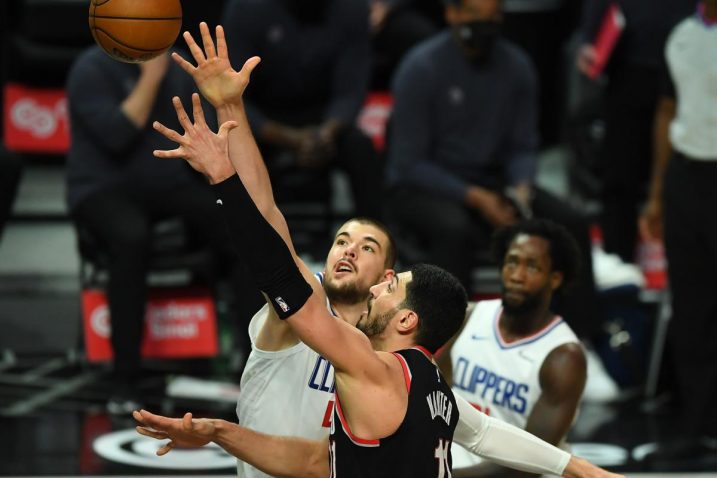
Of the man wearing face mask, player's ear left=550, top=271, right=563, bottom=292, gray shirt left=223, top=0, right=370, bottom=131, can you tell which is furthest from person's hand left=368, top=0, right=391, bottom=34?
player's ear left=550, top=271, right=563, bottom=292

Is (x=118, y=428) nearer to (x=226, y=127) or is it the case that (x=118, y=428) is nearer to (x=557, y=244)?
(x=557, y=244)

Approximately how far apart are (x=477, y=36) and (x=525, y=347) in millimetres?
2502

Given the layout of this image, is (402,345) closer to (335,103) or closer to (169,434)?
(169,434)

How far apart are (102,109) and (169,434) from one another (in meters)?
3.39

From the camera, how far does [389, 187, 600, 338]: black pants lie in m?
7.03

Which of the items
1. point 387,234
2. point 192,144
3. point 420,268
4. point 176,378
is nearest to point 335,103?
point 176,378

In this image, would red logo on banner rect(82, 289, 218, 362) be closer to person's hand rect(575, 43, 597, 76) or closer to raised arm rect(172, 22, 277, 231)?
person's hand rect(575, 43, 597, 76)

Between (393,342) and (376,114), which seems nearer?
(393,342)

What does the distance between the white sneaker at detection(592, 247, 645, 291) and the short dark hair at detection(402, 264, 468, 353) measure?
11.1ft

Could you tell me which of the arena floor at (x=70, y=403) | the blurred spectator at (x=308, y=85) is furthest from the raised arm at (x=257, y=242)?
the blurred spectator at (x=308, y=85)

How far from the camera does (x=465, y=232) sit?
7.04 meters

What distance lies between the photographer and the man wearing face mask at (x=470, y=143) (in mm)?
7184

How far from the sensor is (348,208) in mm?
8539

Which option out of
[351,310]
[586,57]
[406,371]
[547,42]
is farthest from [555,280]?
[547,42]
